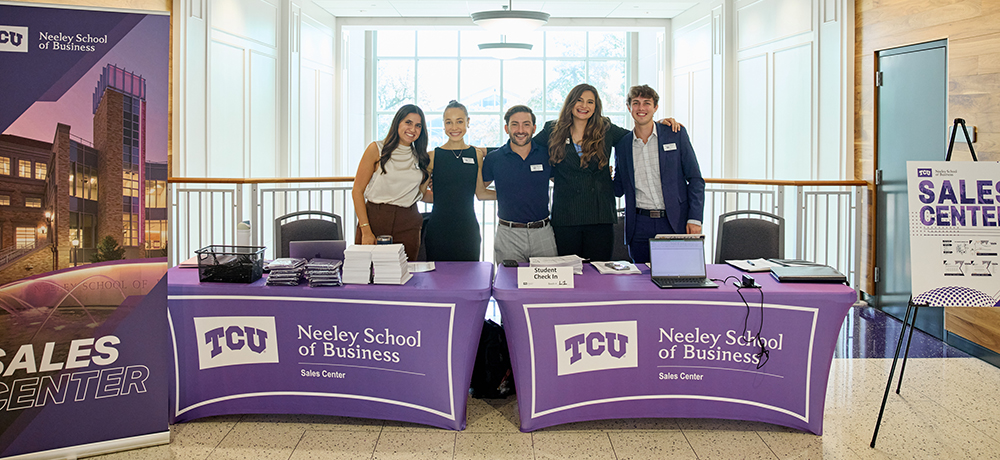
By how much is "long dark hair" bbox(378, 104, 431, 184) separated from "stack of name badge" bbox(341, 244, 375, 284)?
2.85 feet

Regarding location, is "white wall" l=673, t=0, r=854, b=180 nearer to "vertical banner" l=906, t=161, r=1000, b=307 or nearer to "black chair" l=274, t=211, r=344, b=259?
"vertical banner" l=906, t=161, r=1000, b=307

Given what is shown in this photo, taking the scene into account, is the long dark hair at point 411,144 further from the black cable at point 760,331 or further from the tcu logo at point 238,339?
the black cable at point 760,331

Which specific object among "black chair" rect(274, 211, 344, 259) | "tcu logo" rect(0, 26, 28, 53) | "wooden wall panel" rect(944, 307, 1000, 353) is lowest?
"wooden wall panel" rect(944, 307, 1000, 353)

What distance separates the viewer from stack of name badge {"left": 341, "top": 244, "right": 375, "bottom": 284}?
2510 millimetres

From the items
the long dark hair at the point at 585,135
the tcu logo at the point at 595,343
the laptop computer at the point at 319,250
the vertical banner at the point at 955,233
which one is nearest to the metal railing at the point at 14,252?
the laptop computer at the point at 319,250

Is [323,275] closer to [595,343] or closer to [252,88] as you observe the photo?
[595,343]

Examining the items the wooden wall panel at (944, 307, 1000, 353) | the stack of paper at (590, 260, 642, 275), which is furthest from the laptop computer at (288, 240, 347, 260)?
the wooden wall panel at (944, 307, 1000, 353)

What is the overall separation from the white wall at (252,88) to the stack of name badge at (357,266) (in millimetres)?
3458

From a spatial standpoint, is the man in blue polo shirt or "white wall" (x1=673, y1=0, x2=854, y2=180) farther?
"white wall" (x1=673, y1=0, x2=854, y2=180)

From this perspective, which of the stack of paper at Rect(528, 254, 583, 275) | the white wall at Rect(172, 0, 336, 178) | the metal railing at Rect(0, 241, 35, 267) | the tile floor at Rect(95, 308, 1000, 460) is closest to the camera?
the metal railing at Rect(0, 241, 35, 267)

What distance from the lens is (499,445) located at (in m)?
2.44

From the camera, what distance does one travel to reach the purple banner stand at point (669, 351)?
2414mm

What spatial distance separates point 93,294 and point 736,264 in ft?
9.12

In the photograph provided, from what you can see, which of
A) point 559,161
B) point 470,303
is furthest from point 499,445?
point 559,161
